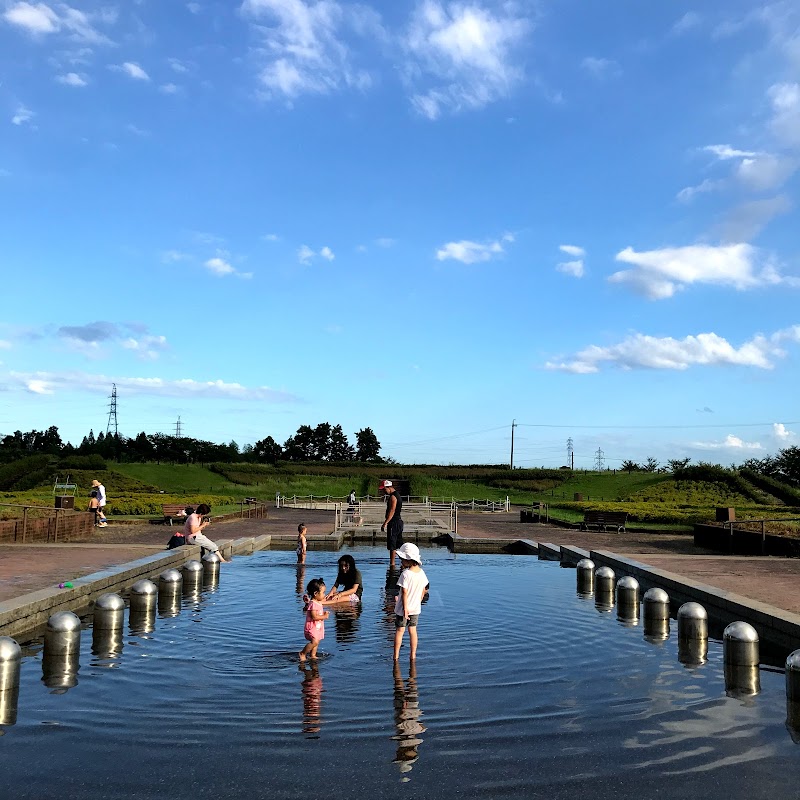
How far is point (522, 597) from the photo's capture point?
42.3ft

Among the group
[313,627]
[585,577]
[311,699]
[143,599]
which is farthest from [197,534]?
[311,699]

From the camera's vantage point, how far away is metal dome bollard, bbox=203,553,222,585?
14.4m

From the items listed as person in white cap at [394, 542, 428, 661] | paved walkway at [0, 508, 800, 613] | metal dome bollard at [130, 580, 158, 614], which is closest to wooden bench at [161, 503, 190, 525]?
paved walkway at [0, 508, 800, 613]

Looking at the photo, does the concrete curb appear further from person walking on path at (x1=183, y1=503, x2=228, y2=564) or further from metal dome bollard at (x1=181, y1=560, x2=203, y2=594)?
person walking on path at (x1=183, y1=503, x2=228, y2=564)

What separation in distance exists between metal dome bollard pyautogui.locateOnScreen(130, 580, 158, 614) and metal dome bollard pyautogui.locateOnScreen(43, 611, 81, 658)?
225 cm

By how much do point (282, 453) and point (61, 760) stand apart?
11860cm

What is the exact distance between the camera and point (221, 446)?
123 m

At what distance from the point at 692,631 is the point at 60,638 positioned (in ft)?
22.4

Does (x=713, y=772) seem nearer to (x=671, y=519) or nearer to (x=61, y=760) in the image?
(x=61, y=760)

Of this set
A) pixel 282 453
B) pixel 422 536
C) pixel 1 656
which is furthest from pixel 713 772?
pixel 282 453

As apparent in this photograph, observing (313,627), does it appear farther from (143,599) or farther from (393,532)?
(393,532)

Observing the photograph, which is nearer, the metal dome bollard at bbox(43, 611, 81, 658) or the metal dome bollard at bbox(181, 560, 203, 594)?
the metal dome bollard at bbox(43, 611, 81, 658)

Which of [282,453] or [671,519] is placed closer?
[671,519]

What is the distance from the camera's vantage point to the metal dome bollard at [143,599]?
1023 cm
